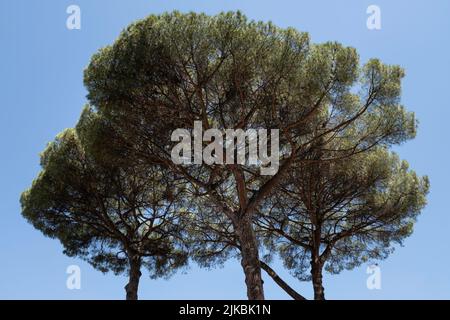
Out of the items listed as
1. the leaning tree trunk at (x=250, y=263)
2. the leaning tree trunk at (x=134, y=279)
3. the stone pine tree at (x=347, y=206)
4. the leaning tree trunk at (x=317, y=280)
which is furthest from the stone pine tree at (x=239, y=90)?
the leaning tree trunk at (x=134, y=279)

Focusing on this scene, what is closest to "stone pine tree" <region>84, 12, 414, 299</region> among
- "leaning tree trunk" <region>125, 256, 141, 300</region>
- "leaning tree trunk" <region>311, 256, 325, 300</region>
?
"leaning tree trunk" <region>311, 256, 325, 300</region>

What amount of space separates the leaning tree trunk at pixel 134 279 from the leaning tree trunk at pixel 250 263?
3.84 meters

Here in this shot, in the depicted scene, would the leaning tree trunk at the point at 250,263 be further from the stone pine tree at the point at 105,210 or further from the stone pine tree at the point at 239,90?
the stone pine tree at the point at 105,210

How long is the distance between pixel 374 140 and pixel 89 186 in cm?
661

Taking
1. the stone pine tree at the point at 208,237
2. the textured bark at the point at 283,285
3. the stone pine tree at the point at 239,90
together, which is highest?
the stone pine tree at the point at 239,90

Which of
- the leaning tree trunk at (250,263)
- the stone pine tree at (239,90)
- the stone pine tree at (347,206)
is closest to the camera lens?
the leaning tree trunk at (250,263)

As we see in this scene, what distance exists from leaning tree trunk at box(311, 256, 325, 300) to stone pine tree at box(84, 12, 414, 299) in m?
2.58

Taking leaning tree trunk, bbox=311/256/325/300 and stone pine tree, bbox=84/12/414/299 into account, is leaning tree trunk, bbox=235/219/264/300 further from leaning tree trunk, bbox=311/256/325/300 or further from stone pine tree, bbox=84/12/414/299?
leaning tree trunk, bbox=311/256/325/300

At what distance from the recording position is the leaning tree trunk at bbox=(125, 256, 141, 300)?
10.5m

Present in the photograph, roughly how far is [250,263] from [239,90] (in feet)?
9.89

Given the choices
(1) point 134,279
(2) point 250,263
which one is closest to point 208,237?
(1) point 134,279

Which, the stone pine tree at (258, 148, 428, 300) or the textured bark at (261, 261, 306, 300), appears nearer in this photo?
the textured bark at (261, 261, 306, 300)

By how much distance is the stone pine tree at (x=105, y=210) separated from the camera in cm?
1077

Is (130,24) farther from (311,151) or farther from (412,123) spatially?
(412,123)
